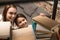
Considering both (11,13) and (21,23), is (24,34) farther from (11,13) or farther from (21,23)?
(11,13)

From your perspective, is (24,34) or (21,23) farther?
(21,23)

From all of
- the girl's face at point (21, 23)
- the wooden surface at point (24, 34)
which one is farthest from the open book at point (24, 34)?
the girl's face at point (21, 23)

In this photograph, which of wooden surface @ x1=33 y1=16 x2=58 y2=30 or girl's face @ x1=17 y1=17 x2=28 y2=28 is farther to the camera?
girl's face @ x1=17 y1=17 x2=28 y2=28

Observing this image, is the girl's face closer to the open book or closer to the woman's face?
the woman's face

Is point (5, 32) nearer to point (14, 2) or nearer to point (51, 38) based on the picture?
point (51, 38)

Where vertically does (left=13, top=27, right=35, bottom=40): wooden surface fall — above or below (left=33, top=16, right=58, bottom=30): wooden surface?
below

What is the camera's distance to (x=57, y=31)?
34.5 inches

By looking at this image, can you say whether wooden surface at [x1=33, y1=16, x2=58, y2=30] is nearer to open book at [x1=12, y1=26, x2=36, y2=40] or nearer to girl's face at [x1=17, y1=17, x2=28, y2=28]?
open book at [x1=12, y1=26, x2=36, y2=40]

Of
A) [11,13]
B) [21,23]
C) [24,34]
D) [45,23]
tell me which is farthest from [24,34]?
[11,13]

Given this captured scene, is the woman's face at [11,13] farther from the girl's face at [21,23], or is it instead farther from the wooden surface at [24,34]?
the wooden surface at [24,34]

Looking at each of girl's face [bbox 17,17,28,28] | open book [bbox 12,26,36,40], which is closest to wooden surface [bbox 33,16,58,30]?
open book [bbox 12,26,36,40]

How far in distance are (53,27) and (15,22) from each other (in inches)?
24.2

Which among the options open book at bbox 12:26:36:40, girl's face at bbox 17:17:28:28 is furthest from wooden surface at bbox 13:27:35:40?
girl's face at bbox 17:17:28:28

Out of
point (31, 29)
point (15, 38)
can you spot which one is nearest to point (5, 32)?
point (15, 38)
